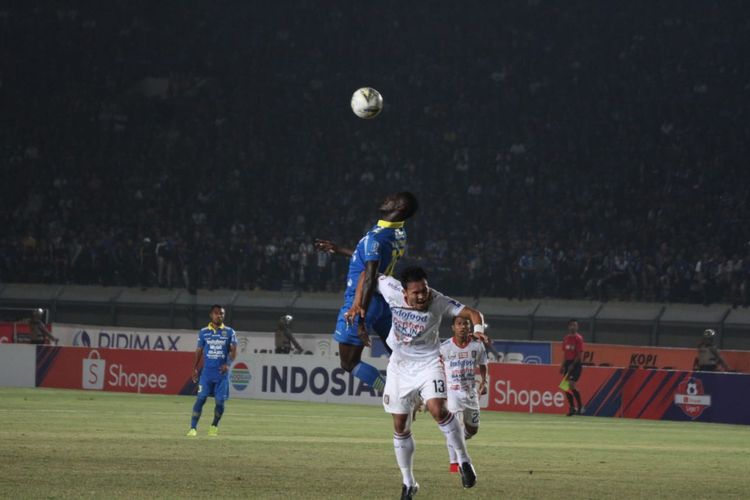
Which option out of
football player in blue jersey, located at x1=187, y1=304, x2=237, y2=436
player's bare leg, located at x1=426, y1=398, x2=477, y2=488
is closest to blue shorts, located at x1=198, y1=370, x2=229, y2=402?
football player in blue jersey, located at x1=187, y1=304, x2=237, y2=436

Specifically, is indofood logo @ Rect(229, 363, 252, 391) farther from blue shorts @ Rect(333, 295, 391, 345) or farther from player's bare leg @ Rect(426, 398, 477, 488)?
player's bare leg @ Rect(426, 398, 477, 488)

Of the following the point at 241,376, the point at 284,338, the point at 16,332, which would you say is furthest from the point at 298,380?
the point at 16,332

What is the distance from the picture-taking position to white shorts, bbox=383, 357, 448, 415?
431 inches

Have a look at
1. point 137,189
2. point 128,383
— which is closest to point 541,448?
point 128,383

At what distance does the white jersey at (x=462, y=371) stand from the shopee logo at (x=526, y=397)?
12462mm

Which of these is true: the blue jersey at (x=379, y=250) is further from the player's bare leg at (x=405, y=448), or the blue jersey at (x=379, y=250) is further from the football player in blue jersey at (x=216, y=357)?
the football player in blue jersey at (x=216, y=357)

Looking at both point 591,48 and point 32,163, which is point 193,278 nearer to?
point 32,163

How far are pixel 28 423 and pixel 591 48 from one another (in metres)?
35.7

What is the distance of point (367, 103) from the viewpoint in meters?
17.2

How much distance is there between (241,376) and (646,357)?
10.6 metres

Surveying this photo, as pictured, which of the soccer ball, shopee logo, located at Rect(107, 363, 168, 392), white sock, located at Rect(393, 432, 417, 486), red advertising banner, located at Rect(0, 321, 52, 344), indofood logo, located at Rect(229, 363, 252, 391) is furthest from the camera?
red advertising banner, located at Rect(0, 321, 52, 344)

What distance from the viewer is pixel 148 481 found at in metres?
12.2

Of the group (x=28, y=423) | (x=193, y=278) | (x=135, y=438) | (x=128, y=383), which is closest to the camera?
(x=135, y=438)

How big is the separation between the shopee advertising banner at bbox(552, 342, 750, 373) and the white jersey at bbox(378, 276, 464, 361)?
77.1 ft
